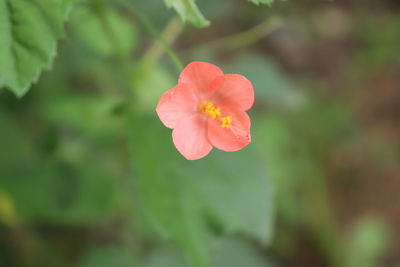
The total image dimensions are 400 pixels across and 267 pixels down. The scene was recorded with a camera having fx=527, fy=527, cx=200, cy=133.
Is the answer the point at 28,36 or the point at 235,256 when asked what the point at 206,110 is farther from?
the point at 235,256

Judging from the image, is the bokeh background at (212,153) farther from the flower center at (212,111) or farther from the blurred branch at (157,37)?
the flower center at (212,111)

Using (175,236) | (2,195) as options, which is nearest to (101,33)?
(2,195)

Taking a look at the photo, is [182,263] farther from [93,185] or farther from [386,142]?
[386,142]

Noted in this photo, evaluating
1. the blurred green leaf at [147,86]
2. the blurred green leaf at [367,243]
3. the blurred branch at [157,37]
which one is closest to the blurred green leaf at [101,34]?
the blurred green leaf at [147,86]

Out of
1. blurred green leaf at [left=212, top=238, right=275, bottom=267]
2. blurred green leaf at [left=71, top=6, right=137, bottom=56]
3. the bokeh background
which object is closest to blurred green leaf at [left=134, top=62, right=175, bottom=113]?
the bokeh background

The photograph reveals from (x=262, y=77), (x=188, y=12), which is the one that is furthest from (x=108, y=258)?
(x=188, y=12)

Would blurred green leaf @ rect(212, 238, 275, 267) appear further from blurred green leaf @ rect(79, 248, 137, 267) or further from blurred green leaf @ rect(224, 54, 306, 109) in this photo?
blurred green leaf @ rect(224, 54, 306, 109)
